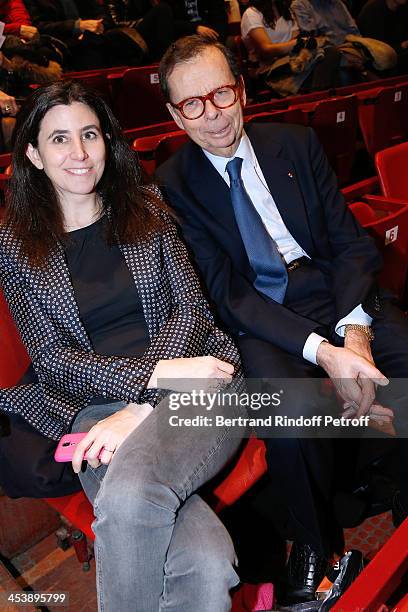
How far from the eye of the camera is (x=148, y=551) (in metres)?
1.15

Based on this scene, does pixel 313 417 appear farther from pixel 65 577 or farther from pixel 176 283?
pixel 65 577

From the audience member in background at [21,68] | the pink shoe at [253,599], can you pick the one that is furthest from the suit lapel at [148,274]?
the audience member in background at [21,68]

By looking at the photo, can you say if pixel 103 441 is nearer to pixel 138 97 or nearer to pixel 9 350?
pixel 9 350

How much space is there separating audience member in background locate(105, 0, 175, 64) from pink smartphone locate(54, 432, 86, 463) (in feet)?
13.2

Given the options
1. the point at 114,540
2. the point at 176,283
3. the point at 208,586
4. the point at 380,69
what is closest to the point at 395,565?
the point at 208,586

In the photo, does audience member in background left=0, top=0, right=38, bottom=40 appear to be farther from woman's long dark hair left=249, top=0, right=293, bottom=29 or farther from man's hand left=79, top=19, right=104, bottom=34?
woman's long dark hair left=249, top=0, right=293, bottom=29

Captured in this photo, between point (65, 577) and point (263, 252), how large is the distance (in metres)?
0.98

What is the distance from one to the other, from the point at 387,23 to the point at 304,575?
17.4ft

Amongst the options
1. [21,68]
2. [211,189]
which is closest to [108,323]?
[211,189]

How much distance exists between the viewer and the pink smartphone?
4.30 ft

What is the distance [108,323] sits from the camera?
152 centimetres

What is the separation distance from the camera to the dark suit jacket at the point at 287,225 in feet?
5.31

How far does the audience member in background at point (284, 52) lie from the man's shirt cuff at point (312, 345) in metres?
3.45

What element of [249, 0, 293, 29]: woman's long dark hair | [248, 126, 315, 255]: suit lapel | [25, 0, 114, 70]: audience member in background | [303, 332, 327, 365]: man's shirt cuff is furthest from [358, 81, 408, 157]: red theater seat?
[303, 332, 327, 365]: man's shirt cuff
